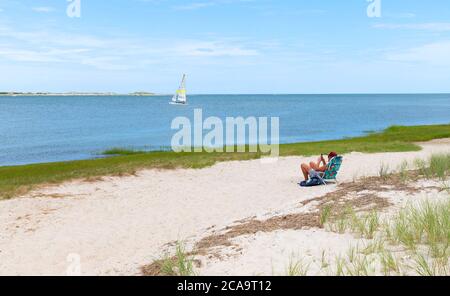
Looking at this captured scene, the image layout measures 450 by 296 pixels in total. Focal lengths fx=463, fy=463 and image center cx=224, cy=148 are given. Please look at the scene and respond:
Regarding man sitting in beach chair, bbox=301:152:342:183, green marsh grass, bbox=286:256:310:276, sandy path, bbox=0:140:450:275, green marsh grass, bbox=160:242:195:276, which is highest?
man sitting in beach chair, bbox=301:152:342:183

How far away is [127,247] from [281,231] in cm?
316

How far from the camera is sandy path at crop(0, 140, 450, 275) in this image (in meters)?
8.61

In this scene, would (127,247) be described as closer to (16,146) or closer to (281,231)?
(281,231)

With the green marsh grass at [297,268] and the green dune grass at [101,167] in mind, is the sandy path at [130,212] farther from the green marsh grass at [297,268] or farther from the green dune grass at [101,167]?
the green marsh grass at [297,268]

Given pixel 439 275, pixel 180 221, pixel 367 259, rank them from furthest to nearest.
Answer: pixel 180 221, pixel 367 259, pixel 439 275

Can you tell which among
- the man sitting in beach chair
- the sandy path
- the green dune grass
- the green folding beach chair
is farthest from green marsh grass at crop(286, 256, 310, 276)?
the green dune grass

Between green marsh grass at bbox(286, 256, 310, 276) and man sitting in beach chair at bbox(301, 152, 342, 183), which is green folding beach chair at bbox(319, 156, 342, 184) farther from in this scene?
green marsh grass at bbox(286, 256, 310, 276)

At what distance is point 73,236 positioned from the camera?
9961 millimetres

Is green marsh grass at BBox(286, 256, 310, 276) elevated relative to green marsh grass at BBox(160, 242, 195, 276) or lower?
elevated

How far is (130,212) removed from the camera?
39.3ft

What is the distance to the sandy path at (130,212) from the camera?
28.2ft

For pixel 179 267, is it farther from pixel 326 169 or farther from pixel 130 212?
pixel 326 169

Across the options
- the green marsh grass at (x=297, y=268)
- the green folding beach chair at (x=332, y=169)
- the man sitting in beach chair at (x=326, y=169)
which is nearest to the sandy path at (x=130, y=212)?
the man sitting in beach chair at (x=326, y=169)
